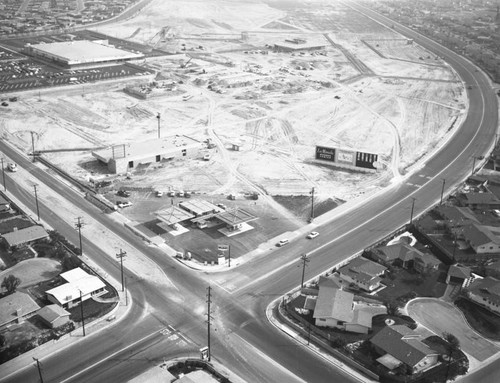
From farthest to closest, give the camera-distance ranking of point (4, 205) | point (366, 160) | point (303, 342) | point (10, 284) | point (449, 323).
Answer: point (366, 160), point (4, 205), point (10, 284), point (449, 323), point (303, 342)

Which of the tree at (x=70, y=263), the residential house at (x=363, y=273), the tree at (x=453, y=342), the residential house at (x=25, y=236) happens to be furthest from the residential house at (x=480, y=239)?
the residential house at (x=25, y=236)

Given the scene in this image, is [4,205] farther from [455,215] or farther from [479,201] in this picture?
[479,201]

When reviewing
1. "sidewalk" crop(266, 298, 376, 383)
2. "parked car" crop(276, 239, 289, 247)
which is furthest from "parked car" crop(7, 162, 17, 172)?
"sidewalk" crop(266, 298, 376, 383)

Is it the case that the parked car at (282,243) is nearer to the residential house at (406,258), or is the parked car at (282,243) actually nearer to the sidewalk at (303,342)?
the residential house at (406,258)

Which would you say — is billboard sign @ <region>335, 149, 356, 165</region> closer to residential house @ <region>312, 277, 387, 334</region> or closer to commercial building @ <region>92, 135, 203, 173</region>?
commercial building @ <region>92, 135, 203, 173</region>

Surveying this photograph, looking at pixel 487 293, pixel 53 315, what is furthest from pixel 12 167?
pixel 487 293
